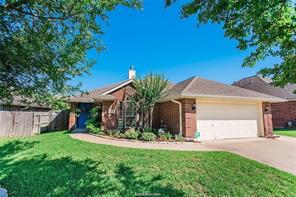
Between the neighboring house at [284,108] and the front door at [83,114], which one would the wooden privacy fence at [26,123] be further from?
the neighboring house at [284,108]

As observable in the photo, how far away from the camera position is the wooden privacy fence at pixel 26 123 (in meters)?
14.1

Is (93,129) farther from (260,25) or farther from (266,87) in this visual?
(266,87)

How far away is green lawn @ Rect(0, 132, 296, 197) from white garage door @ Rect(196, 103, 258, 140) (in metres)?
4.24

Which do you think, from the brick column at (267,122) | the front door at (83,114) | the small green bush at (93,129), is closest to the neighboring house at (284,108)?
the brick column at (267,122)

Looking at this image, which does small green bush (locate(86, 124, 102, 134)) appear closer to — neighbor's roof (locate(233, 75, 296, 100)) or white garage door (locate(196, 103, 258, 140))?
white garage door (locate(196, 103, 258, 140))

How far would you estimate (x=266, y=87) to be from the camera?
869 inches

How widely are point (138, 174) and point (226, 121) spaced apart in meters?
8.55

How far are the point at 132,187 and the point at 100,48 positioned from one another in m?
4.50

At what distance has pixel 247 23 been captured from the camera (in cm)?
419

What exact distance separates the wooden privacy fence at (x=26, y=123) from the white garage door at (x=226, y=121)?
12.9 meters

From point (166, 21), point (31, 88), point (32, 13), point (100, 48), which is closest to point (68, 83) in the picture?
point (31, 88)

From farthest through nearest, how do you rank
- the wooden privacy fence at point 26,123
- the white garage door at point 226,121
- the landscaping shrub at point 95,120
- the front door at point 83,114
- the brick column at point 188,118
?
the front door at point 83,114, the landscaping shrub at point 95,120, the wooden privacy fence at point 26,123, the white garage door at point 226,121, the brick column at point 188,118

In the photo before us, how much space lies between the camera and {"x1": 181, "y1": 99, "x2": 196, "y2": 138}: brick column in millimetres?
11789

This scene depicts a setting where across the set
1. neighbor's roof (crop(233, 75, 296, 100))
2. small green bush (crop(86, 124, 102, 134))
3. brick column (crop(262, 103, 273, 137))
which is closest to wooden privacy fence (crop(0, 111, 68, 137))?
small green bush (crop(86, 124, 102, 134))
